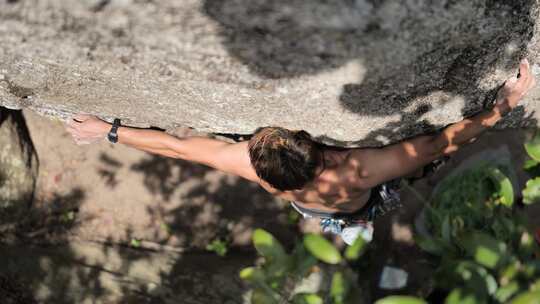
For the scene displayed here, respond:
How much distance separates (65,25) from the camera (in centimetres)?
196

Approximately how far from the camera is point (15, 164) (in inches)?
175

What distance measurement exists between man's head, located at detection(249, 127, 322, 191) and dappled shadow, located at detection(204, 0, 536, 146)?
1.13 feet

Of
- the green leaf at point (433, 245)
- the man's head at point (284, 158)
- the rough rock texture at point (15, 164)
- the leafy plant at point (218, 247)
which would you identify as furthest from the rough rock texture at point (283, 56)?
the leafy plant at point (218, 247)

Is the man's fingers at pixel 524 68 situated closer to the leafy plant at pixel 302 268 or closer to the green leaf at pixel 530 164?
the green leaf at pixel 530 164

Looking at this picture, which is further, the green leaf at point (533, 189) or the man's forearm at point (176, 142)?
the man's forearm at point (176, 142)

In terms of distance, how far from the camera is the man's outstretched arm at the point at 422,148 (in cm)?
248

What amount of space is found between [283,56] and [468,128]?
1222 millimetres

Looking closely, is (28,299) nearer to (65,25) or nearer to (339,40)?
(65,25)

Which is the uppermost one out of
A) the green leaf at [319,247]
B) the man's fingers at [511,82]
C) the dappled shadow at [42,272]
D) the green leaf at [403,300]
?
the man's fingers at [511,82]

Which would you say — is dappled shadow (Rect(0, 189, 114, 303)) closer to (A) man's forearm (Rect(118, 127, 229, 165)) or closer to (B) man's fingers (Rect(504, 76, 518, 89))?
(A) man's forearm (Rect(118, 127, 229, 165))

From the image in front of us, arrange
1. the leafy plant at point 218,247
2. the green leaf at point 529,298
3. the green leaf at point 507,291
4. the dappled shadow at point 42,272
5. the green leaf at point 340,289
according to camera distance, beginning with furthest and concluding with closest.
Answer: the leafy plant at point 218,247 → the dappled shadow at point 42,272 → the green leaf at point 340,289 → the green leaf at point 507,291 → the green leaf at point 529,298

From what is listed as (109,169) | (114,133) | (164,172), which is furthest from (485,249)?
(109,169)

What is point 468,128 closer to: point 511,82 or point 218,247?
point 511,82

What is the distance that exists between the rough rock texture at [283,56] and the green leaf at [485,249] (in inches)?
28.2
